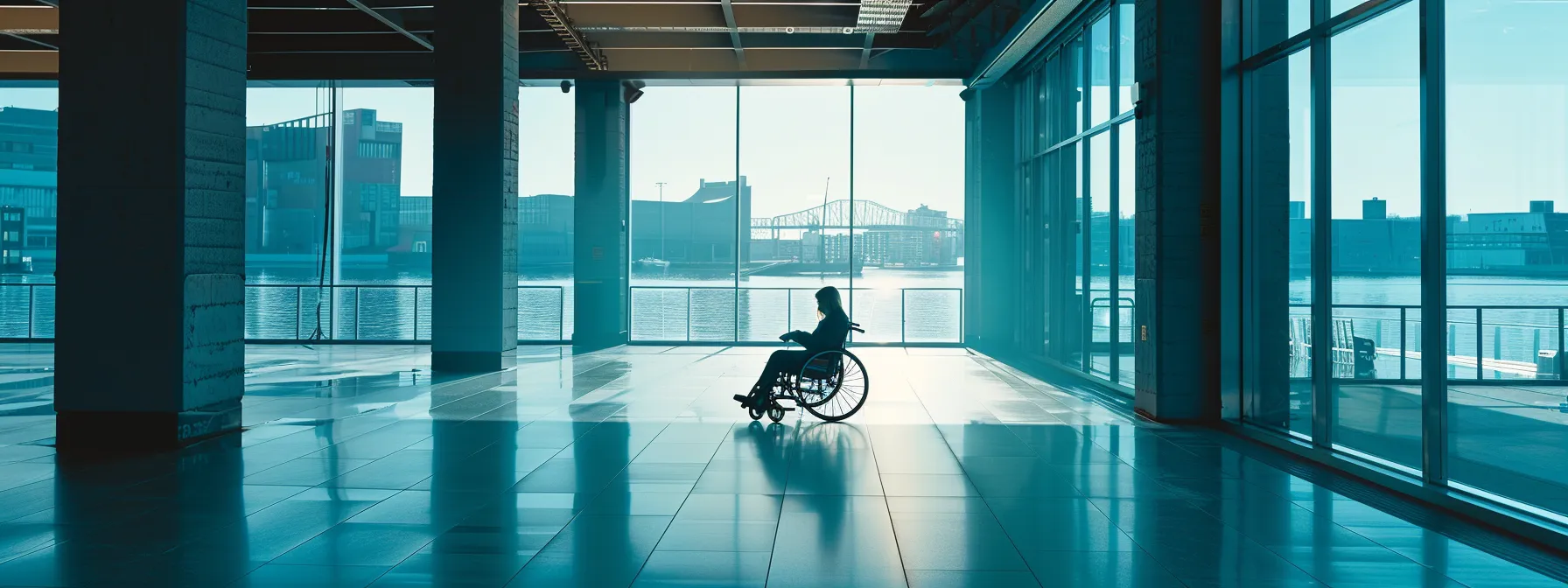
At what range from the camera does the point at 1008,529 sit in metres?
3.74

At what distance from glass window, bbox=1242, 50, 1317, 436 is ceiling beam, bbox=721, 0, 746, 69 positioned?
220 inches

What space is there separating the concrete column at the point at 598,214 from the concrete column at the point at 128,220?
7496mm

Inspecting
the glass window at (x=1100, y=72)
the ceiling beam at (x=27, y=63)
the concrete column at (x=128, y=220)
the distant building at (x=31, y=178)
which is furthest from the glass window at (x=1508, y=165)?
the distant building at (x=31, y=178)

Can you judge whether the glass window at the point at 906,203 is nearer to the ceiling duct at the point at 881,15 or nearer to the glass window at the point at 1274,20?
the ceiling duct at the point at 881,15

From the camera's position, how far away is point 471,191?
386 inches

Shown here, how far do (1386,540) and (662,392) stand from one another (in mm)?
5428

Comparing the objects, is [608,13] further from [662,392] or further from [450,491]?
[450,491]

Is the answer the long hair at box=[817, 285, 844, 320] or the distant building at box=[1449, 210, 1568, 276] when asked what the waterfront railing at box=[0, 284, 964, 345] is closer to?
the long hair at box=[817, 285, 844, 320]

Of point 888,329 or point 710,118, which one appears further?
point 888,329

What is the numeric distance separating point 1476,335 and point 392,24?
33.6 feet

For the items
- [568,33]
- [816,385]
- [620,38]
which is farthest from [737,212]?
[816,385]

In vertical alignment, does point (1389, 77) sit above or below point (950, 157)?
below

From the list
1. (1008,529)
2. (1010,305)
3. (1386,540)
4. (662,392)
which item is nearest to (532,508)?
(1008,529)

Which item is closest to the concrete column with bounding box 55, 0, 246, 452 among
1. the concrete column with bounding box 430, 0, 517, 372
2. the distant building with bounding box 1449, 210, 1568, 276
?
the concrete column with bounding box 430, 0, 517, 372
